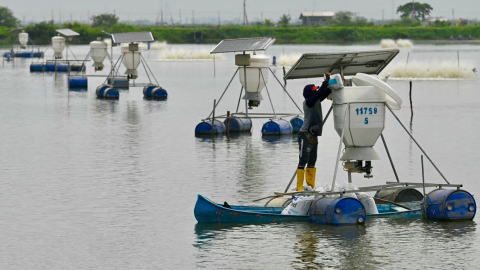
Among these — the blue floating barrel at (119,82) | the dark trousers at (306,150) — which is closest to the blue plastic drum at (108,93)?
the blue floating barrel at (119,82)

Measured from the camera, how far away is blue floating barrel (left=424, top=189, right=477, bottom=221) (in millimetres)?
16828

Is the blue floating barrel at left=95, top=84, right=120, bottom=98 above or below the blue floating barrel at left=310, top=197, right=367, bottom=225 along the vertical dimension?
above

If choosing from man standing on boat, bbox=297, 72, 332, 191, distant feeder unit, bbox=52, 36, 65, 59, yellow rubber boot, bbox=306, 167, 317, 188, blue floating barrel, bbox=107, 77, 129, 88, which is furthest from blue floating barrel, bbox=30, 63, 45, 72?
man standing on boat, bbox=297, 72, 332, 191

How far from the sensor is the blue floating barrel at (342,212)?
53.5 ft

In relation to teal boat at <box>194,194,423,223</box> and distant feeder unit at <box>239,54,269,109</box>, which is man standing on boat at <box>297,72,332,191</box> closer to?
teal boat at <box>194,194,423,223</box>

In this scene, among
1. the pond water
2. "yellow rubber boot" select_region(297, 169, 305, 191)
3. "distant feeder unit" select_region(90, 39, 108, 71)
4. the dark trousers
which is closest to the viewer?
the pond water

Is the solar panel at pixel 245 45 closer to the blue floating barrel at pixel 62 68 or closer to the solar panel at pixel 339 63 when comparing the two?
the solar panel at pixel 339 63

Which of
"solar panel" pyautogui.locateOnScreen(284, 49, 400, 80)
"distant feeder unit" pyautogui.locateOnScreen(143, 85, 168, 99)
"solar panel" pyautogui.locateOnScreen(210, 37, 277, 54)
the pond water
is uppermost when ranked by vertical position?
"solar panel" pyautogui.locateOnScreen(210, 37, 277, 54)

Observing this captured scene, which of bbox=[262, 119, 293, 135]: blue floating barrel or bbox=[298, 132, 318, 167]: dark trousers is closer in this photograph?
bbox=[298, 132, 318, 167]: dark trousers

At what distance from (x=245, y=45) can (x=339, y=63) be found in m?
13.2

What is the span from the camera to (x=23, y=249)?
15.2m

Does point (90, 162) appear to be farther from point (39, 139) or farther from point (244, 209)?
point (244, 209)

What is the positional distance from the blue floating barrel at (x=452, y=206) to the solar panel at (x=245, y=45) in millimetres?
14070

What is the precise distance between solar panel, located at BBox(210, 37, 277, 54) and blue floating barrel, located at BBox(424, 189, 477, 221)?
46.2ft
